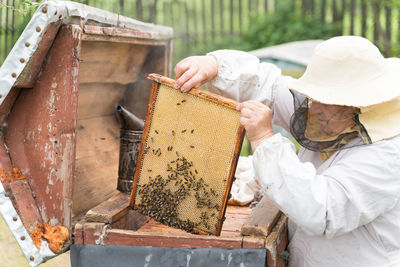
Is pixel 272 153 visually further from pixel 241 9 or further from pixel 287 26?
pixel 241 9

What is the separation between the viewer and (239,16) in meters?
10.5

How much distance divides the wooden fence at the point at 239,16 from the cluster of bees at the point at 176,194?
5.85 metres

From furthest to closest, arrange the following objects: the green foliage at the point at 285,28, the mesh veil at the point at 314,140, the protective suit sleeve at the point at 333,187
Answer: the green foliage at the point at 285,28
the mesh veil at the point at 314,140
the protective suit sleeve at the point at 333,187

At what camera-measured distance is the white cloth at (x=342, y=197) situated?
187 cm

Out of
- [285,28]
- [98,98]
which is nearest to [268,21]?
[285,28]

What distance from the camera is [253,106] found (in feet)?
6.84

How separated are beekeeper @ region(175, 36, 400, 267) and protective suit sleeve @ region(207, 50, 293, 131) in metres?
0.36

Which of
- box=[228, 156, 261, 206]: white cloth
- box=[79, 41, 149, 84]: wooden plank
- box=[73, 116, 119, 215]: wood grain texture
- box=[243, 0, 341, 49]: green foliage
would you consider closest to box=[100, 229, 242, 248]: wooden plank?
box=[73, 116, 119, 215]: wood grain texture

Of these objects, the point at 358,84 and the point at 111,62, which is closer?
the point at 358,84

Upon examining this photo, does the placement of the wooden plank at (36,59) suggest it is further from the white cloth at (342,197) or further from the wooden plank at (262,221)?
the wooden plank at (262,221)

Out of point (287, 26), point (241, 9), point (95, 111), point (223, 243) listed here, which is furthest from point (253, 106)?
point (241, 9)

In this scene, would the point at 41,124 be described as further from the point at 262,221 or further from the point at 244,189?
the point at 244,189

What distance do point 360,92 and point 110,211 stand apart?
52.5 inches

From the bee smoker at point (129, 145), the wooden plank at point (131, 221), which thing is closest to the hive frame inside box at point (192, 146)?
the wooden plank at point (131, 221)
